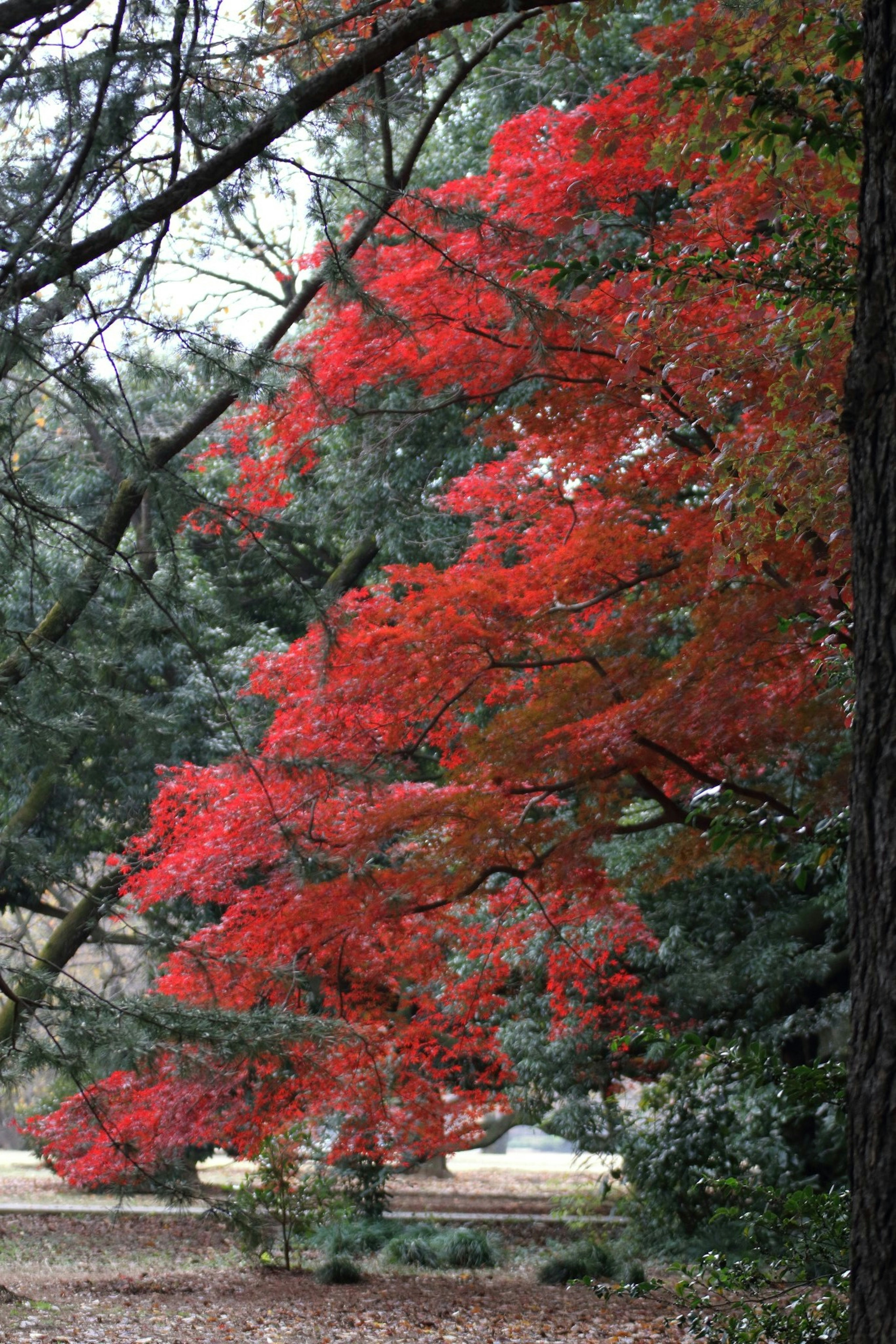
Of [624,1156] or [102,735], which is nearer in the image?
[624,1156]

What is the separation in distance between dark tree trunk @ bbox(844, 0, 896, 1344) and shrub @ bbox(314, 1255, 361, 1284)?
6541mm

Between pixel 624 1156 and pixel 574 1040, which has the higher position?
pixel 574 1040

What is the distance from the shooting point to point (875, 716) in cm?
204

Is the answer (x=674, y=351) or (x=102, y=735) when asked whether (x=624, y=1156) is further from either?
(x=674, y=351)

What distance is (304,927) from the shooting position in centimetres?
620

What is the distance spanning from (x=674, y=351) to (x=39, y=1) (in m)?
2.20

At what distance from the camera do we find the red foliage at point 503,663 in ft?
16.6

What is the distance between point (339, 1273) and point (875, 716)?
699 centimetres

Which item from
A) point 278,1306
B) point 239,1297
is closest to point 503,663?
point 278,1306

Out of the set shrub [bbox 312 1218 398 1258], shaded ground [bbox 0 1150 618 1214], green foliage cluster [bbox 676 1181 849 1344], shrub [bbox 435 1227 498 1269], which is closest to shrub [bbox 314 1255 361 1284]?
shrub [bbox 312 1218 398 1258]

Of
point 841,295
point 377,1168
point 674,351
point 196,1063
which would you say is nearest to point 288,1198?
point 377,1168

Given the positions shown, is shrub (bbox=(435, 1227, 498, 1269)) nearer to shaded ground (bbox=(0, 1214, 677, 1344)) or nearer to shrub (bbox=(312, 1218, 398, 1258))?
shaded ground (bbox=(0, 1214, 677, 1344))

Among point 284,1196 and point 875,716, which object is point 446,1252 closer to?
point 284,1196

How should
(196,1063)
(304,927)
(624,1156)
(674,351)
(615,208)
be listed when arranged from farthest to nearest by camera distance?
(624,1156) → (615,208) → (304,927) → (196,1063) → (674,351)
